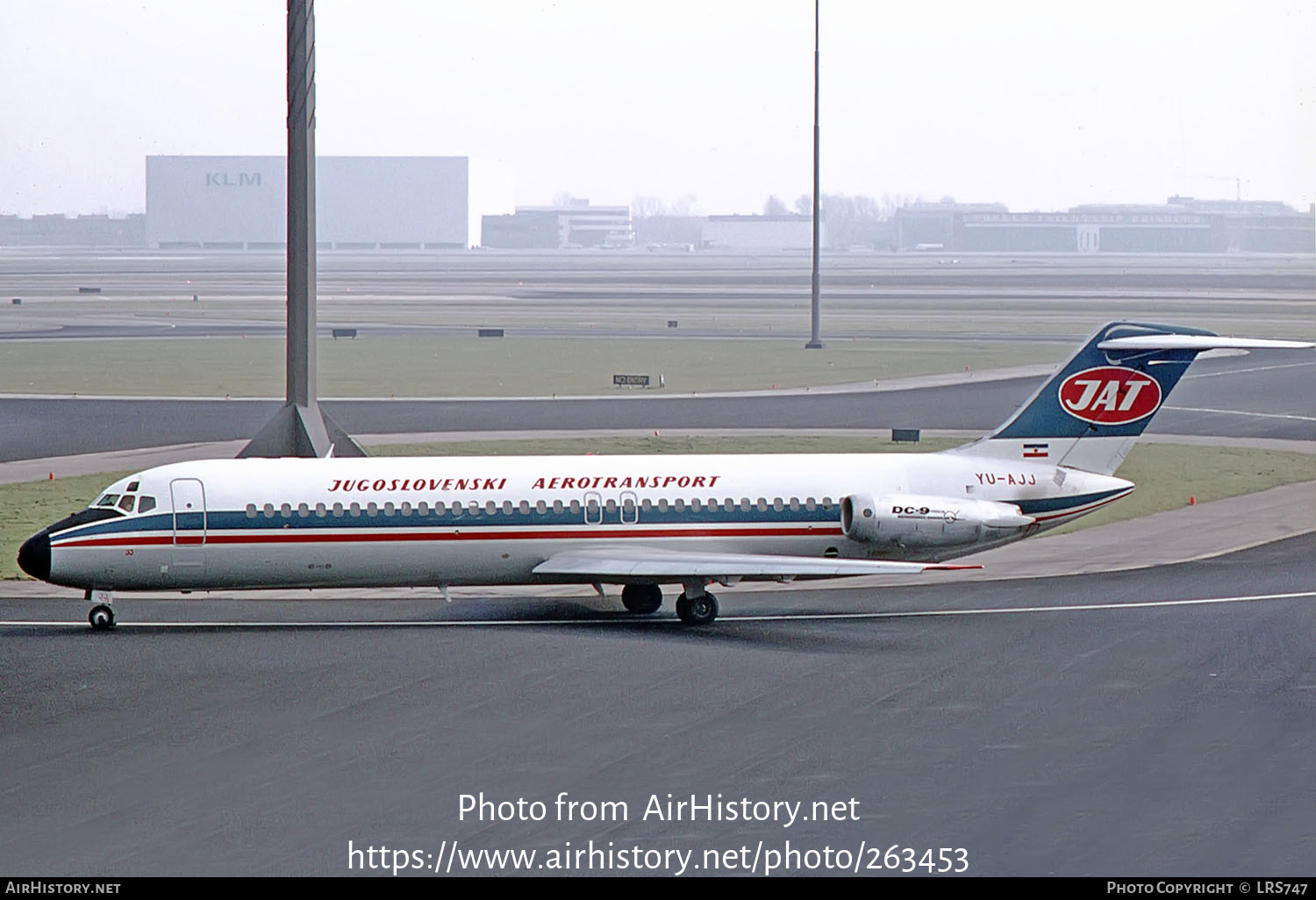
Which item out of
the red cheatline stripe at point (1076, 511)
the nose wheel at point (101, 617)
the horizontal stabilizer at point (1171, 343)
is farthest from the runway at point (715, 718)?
the horizontal stabilizer at point (1171, 343)

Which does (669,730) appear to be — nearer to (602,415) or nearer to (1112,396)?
(1112,396)

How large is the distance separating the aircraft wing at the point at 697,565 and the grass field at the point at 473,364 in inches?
1721

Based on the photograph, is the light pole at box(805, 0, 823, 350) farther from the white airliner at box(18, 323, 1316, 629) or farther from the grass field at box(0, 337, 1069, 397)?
the white airliner at box(18, 323, 1316, 629)

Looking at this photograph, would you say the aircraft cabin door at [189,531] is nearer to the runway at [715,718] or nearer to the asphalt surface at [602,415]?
the runway at [715,718]

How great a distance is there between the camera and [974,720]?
80.1 feet

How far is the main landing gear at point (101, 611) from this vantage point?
3181 centimetres

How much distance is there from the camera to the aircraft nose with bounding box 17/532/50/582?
31.2 meters

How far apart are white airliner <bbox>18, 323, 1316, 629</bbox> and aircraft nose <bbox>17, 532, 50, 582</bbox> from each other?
0.03 m
